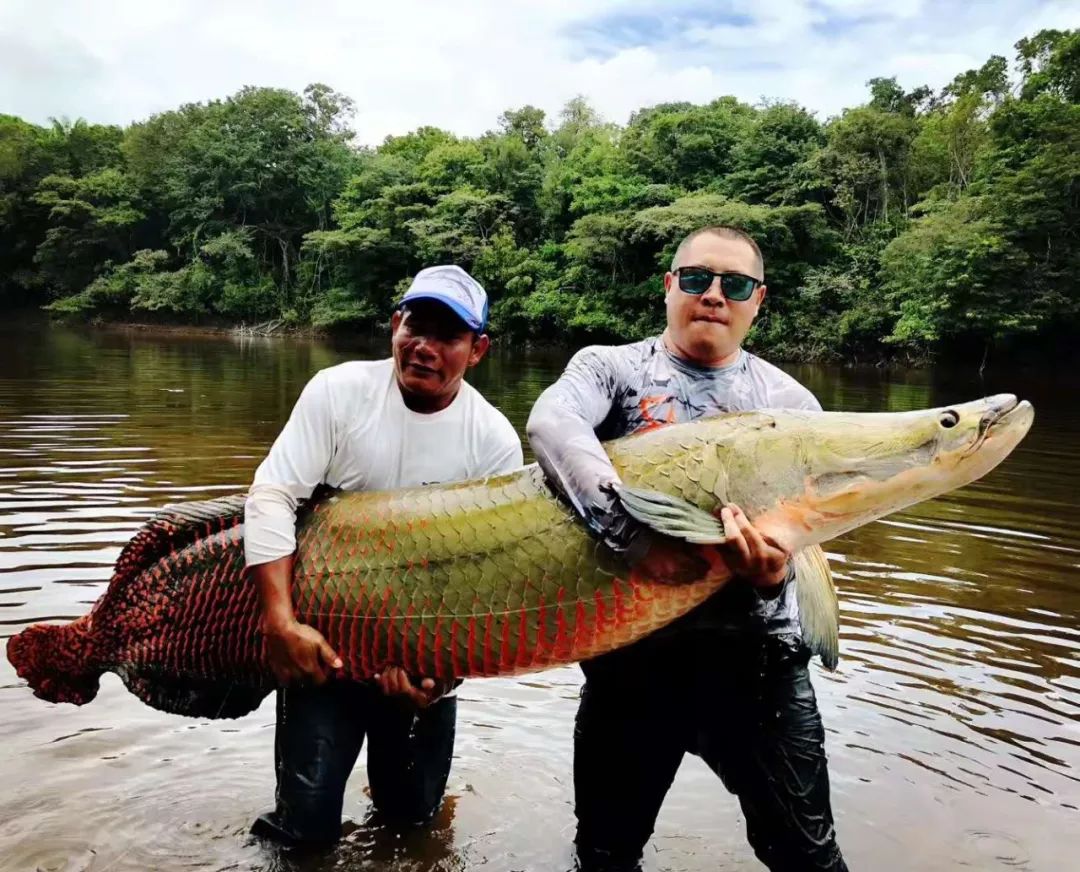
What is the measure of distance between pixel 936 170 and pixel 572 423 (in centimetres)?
3788

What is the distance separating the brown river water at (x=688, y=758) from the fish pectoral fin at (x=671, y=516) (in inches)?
65.1

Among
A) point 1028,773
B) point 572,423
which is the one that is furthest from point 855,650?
point 572,423

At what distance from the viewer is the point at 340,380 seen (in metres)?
2.66

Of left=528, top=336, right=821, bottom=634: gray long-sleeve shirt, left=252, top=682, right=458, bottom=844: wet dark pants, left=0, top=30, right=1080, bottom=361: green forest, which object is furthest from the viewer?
left=0, top=30, right=1080, bottom=361: green forest

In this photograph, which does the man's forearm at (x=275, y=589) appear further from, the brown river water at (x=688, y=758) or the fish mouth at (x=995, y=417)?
the fish mouth at (x=995, y=417)

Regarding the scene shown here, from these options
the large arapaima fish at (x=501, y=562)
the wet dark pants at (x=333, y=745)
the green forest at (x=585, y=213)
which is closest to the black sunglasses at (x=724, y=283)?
the large arapaima fish at (x=501, y=562)

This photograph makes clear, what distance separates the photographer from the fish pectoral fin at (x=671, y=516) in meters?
2.09

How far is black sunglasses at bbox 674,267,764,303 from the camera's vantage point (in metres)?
2.63

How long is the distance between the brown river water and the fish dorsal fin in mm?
1032

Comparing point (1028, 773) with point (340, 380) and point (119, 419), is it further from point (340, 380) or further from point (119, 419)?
point (119, 419)

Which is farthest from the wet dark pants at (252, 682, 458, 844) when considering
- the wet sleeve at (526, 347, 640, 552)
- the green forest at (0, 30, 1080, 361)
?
the green forest at (0, 30, 1080, 361)

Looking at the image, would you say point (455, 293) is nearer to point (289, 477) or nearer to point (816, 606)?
Result: point (289, 477)

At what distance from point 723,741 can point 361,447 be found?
54.8 inches

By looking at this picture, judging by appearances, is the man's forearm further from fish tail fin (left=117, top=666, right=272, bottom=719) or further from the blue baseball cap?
the blue baseball cap
